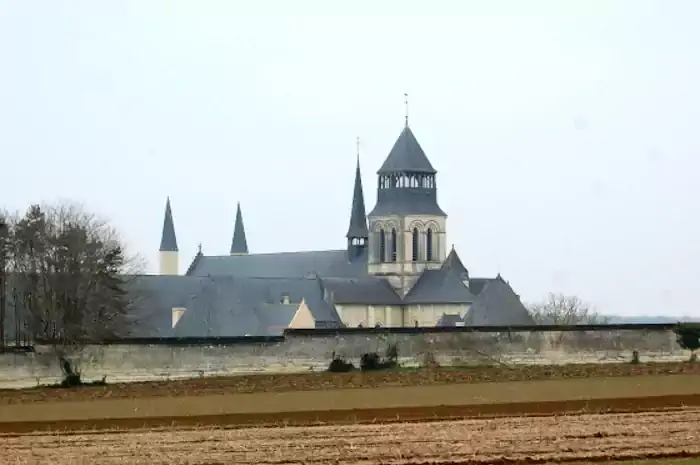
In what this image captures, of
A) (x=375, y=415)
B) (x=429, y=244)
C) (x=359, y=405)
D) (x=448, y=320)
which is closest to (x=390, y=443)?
(x=375, y=415)

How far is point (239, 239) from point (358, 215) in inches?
1064

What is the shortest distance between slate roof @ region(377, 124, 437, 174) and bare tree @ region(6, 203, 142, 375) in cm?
4254

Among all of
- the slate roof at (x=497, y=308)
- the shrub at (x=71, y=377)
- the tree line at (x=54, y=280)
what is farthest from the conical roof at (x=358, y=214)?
the shrub at (x=71, y=377)

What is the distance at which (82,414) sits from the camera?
30.3 meters

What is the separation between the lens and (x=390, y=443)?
72.1ft

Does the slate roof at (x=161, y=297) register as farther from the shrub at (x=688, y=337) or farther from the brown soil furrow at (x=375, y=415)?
the brown soil furrow at (x=375, y=415)

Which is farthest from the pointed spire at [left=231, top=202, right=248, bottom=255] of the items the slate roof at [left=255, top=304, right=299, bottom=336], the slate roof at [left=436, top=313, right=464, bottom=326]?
the slate roof at [left=255, top=304, right=299, bottom=336]

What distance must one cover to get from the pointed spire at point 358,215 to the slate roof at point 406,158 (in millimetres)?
7029

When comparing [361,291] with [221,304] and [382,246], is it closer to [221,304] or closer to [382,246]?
[382,246]

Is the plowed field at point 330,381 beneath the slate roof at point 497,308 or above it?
beneath

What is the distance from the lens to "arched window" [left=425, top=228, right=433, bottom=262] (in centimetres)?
10169

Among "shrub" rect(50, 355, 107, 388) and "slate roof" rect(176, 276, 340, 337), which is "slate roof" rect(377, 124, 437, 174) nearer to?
"slate roof" rect(176, 276, 340, 337)

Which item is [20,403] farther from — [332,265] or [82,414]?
[332,265]

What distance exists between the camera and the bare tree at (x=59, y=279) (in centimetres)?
5381
